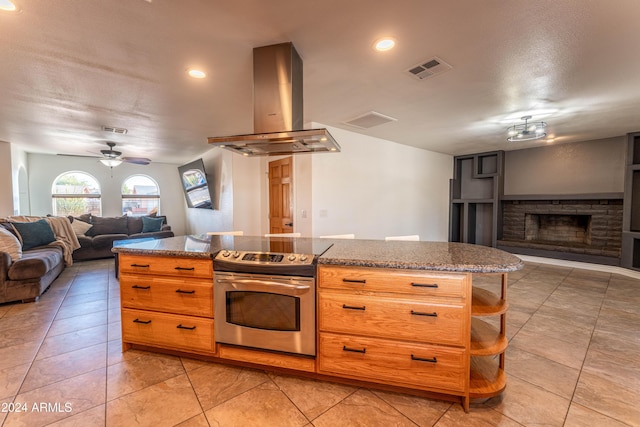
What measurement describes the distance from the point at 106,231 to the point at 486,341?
761 centimetres

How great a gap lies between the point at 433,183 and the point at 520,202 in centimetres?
193

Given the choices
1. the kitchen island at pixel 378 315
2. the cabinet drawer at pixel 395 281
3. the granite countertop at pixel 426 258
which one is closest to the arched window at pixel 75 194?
the kitchen island at pixel 378 315

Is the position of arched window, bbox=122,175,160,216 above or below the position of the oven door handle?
Result: above

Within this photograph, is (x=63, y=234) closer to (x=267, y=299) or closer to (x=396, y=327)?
(x=267, y=299)

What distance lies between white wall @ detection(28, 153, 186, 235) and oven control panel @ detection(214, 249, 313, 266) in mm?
7535

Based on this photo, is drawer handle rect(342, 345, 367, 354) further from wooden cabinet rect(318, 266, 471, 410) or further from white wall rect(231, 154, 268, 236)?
white wall rect(231, 154, 268, 236)

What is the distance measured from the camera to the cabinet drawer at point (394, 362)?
1.60 m

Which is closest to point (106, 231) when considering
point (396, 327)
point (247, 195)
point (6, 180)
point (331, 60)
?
point (6, 180)

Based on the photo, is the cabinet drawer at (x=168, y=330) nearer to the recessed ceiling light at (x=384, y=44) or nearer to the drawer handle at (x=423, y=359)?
the drawer handle at (x=423, y=359)

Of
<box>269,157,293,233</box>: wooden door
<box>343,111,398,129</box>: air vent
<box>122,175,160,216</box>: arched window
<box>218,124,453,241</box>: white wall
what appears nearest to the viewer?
<box>343,111,398,129</box>: air vent

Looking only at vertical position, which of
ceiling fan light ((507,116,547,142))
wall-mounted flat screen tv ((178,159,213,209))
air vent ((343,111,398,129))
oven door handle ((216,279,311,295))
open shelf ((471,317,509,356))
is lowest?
open shelf ((471,317,509,356))

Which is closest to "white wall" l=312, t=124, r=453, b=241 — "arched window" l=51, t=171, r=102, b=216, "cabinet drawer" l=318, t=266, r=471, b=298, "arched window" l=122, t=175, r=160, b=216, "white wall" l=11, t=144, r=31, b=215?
"cabinet drawer" l=318, t=266, r=471, b=298

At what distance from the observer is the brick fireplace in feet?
16.4

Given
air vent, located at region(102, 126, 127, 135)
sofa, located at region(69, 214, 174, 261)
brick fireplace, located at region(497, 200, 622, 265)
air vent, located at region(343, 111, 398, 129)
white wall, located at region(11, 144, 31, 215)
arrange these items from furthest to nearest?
sofa, located at region(69, 214, 174, 261) → white wall, located at region(11, 144, 31, 215) → brick fireplace, located at region(497, 200, 622, 265) → air vent, located at region(102, 126, 127, 135) → air vent, located at region(343, 111, 398, 129)
